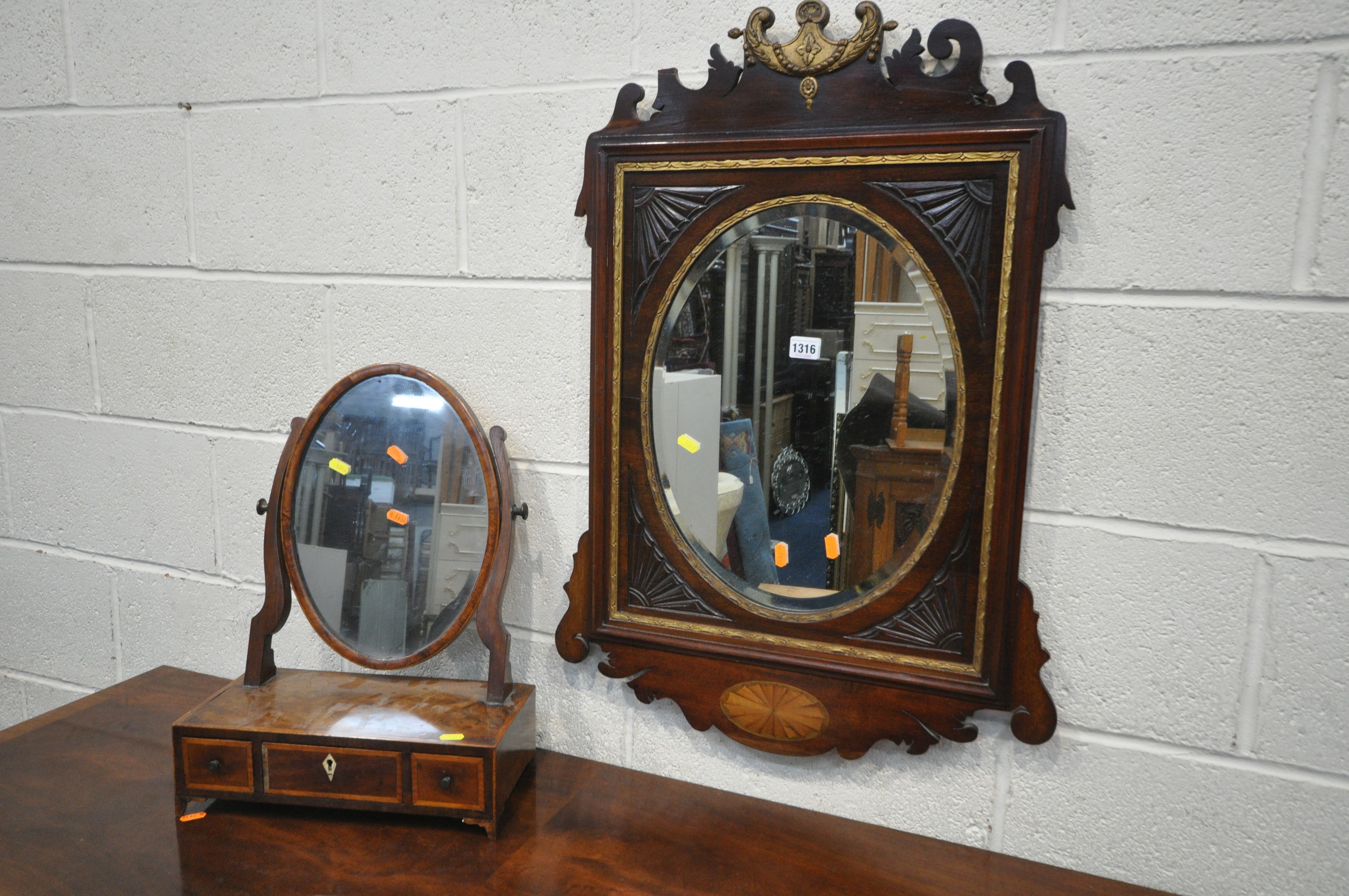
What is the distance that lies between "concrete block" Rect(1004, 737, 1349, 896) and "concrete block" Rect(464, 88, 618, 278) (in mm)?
889

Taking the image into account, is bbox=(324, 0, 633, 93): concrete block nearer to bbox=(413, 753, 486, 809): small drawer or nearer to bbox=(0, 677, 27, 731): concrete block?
bbox=(413, 753, 486, 809): small drawer

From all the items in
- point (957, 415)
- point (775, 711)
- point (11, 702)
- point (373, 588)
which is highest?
point (957, 415)

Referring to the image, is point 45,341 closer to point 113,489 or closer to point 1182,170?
point 113,489

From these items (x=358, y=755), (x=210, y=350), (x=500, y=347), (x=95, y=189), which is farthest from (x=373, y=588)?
(x=95, y=189)

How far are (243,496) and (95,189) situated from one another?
0.59 meters

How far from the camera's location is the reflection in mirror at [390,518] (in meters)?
1.22

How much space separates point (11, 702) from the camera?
5.75 feet

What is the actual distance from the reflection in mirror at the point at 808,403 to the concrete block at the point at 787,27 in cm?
21

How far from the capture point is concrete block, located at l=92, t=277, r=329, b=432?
54.6 inches

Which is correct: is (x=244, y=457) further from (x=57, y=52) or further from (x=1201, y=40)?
(x=1201, y=40)

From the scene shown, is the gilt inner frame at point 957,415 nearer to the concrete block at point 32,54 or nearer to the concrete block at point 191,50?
the concrete block at point 191,50

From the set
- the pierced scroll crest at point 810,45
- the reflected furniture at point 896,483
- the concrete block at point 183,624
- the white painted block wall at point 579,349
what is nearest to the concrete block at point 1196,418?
the white painted block wall at point 579,349

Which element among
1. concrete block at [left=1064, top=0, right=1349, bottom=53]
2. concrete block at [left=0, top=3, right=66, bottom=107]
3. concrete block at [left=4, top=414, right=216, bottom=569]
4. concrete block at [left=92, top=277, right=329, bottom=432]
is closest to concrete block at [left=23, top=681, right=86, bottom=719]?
concrete block at [left=4, top=414, right=216, bottom=569]

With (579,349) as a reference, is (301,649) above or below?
below
